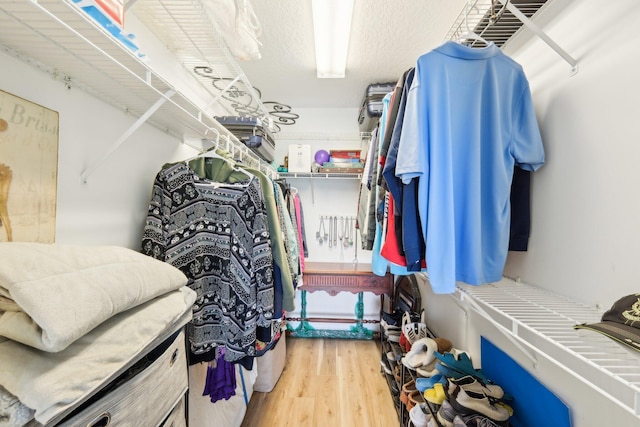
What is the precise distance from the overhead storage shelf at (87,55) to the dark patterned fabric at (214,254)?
0.89 ft

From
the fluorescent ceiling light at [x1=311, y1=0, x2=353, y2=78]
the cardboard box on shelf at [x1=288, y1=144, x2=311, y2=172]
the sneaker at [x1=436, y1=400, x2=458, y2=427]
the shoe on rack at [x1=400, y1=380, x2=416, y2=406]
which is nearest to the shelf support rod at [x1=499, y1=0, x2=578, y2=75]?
the fluorescent ceiling light at [x1=311, y1=0, x2=353, y2=78]

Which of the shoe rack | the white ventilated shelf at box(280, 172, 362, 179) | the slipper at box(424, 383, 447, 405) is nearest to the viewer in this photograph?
the slipper at box(424, 383, 447, 405)

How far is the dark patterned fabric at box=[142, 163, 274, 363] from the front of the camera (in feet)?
3.54

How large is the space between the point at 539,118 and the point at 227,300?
1421 mm

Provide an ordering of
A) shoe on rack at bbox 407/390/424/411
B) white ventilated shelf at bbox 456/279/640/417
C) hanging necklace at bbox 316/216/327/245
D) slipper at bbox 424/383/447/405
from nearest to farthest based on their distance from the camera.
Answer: white ventilated shelf at bbox 456/279/640/417 < slipper at bbox 424/383/447/405 < shoe on rack at bbox 407/390/424/411 < hanging necklace at bbox 316/216/327/245

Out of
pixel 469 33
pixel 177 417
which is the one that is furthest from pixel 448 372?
pixel 469 33

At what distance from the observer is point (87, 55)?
2.25ft

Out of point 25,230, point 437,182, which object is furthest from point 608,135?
point 25,230

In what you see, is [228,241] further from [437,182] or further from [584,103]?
[584,103]

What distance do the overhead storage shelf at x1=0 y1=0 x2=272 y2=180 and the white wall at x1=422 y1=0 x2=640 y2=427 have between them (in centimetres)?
130

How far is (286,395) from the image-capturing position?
186cm

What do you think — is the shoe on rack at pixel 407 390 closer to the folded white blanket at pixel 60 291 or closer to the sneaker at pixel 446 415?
the sneaker at pixel 446 415

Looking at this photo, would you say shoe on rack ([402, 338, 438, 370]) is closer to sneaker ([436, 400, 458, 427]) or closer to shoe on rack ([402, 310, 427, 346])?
shoe on rack ([402, 310, 427, 346])

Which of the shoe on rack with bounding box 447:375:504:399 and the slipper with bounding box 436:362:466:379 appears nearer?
the shoe on rack with bounding box 447:375:504:399
